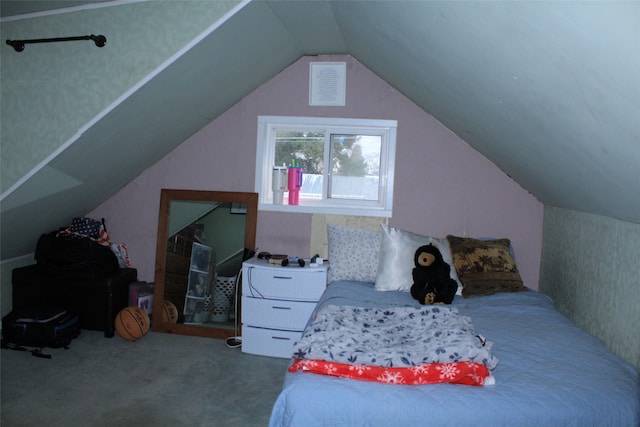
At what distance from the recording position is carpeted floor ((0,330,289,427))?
229 cm

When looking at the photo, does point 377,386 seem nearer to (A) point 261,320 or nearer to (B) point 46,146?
(A) point 261,320

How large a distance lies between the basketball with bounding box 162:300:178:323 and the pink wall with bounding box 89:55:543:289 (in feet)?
0.97

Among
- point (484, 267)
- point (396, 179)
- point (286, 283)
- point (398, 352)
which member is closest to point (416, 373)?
point (398, 352)

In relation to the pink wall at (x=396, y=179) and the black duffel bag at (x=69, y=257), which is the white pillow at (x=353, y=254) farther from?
the black duffel bag at (x=69, y=257)

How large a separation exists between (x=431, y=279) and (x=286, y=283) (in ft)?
3.16

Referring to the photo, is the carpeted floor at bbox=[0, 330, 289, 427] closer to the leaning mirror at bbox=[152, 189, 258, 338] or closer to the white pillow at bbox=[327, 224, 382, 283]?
the leaning mirror at bbox=[152, 189, 258, 338]

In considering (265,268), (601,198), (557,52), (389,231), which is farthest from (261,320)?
(557,52)

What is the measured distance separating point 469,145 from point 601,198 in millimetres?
1298

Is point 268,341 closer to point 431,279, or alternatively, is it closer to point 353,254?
point 353,254

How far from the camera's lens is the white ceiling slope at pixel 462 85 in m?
1.33

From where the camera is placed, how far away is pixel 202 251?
12.1 feet

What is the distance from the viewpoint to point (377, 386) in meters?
1.60

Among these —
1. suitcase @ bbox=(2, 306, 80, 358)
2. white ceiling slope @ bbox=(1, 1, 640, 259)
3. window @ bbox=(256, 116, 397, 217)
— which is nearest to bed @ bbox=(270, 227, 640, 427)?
white ceiling slope @ bbox=(1, 1, 640, 259)

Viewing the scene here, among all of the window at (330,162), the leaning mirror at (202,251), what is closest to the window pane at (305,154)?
the window at (330,162)
